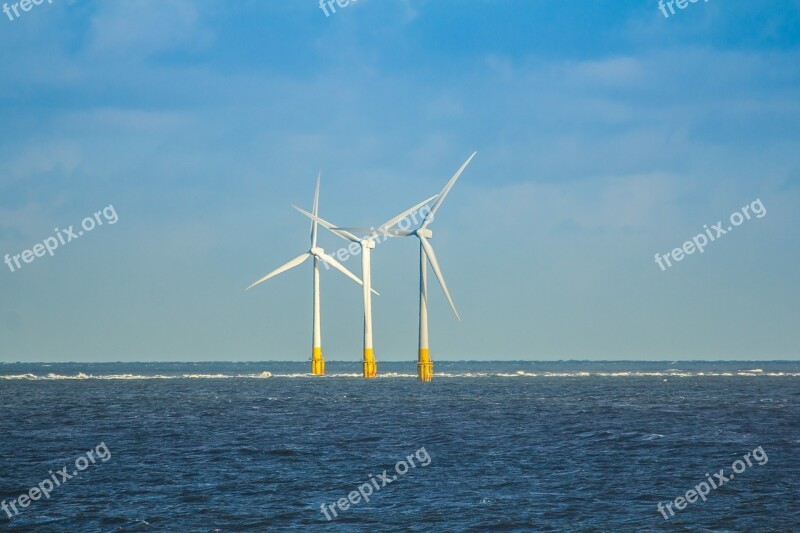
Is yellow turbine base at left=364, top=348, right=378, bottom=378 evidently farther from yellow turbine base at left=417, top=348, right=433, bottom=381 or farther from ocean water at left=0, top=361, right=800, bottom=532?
ocean water at left=0, top=361, right=800, bottom=532

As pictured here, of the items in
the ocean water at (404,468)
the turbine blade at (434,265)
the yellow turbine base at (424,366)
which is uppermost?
the turbine blade at (434,265)

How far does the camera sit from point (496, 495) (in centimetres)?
4656

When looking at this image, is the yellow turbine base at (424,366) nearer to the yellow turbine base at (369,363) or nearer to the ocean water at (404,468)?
the yellow turbine base at (369,363)

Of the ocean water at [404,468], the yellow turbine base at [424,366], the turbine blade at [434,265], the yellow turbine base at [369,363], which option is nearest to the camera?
the ocean water at [404,468]

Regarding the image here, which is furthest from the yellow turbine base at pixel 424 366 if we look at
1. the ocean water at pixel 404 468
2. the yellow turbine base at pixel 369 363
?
the ocean water at pixel 404 468

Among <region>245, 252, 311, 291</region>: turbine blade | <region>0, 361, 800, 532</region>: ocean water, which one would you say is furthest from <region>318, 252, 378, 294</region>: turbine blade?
<region>0, 361, 800, 532</region>: ocean water

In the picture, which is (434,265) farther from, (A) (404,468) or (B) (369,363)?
(A) (404,468)

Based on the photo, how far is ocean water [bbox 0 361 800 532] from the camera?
41.3m

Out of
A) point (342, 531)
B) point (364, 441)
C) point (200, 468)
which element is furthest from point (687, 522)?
point (364, 441)

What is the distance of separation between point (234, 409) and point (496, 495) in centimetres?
6098

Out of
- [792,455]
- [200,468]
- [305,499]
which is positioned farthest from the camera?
[792,455]

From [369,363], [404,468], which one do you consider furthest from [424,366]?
[404,468]

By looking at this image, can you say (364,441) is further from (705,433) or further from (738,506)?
(738,506)

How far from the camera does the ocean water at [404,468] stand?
41281 millimetres
